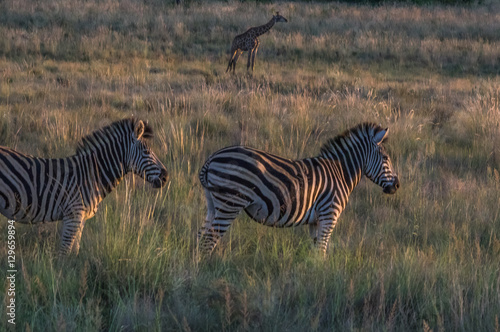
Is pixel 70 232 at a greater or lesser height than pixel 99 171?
lesser

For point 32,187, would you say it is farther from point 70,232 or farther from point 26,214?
point 70,232

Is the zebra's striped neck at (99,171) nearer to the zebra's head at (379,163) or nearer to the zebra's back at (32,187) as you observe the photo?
the zebra's back at (32,187)

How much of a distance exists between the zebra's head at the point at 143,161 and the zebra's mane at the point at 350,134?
1.30 metres

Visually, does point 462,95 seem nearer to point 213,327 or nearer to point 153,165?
point 153,165

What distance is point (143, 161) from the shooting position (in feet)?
15.5

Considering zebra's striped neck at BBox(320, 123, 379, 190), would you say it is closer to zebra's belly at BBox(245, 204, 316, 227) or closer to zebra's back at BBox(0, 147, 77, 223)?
zebra's belly at BBox(245, 204, 316, 227)

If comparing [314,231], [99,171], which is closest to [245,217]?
[314,231]

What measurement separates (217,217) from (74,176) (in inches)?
41.6

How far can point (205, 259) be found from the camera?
175 inches

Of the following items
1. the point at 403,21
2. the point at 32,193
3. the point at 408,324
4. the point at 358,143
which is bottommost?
the point at 408,324

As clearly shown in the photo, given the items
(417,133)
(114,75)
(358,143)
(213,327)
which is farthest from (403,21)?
(213,327)

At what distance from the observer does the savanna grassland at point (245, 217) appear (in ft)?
12.1

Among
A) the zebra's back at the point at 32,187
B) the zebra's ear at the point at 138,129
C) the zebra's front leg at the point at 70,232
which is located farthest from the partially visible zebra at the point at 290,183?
the zebra's back at the point at 32,187

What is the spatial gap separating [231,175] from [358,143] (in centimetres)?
125
